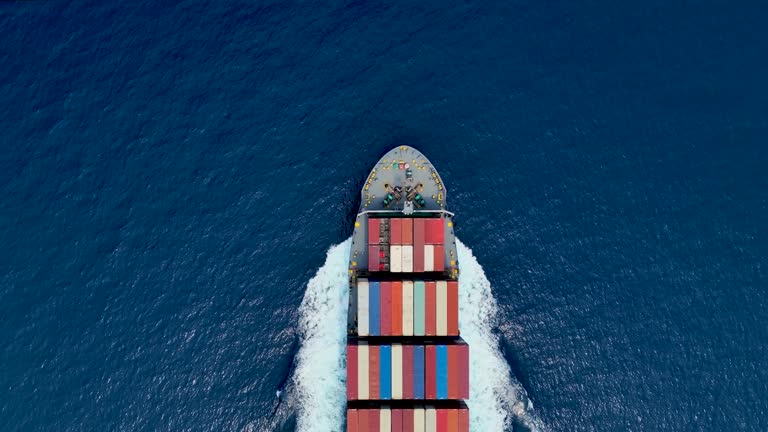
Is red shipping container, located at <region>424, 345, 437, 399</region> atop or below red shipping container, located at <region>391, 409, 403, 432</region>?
atop

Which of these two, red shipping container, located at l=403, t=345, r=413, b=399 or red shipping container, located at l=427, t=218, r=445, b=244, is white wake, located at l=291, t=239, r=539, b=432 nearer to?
red shipping container, located at l=427, t=218, r=445, b=244

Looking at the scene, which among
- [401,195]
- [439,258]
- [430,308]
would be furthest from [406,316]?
[401,195]

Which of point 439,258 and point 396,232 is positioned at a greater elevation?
point 396,232

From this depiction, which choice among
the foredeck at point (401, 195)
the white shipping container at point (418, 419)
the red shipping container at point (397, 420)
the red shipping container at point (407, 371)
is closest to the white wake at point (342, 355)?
the foredeck at point (401, 195)

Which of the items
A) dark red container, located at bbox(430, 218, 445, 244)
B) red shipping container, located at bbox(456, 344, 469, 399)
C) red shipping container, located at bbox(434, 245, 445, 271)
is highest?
dark red container, located at bbox(430, 218, 445, 244)

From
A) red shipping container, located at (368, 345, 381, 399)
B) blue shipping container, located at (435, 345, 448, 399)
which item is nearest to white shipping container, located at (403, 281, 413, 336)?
blue shipping container, located at (435, 345, 448, 399)

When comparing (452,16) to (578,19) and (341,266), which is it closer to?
(578,19)

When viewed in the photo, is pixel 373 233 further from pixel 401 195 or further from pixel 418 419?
pixel 418 419
